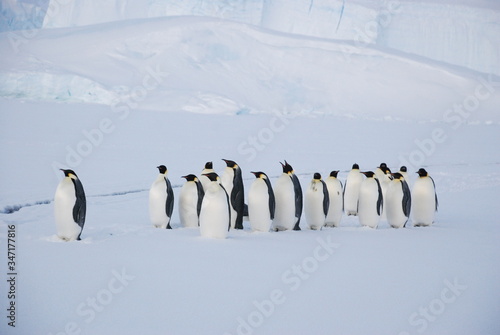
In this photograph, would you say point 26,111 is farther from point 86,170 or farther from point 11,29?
point 11,29

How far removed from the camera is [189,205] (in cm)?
525

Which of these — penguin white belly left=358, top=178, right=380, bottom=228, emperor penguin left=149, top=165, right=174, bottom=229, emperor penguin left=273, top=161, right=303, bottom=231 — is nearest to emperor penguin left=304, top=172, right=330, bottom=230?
emperor penguin left=273, top=161, right=303, bottom=231

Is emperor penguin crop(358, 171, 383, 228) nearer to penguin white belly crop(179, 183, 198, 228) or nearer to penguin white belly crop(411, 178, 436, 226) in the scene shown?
penguin white belly crop(411, 178, 436, 226)

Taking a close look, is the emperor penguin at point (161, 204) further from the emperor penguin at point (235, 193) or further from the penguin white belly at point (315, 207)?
the penguin white belly at point (315, 207)

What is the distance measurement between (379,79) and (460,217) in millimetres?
23555

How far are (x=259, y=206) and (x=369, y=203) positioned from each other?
1042 millimetres

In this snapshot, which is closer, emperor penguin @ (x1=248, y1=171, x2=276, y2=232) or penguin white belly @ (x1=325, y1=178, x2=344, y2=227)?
emperor penguin @ (x1=248, y1=171, x2=276, y2=232)

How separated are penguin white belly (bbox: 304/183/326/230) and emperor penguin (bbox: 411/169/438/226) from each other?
1019 mm

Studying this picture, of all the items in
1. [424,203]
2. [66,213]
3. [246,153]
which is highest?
[246,153]

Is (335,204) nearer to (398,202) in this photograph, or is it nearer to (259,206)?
(398,202)

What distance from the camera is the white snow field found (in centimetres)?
310

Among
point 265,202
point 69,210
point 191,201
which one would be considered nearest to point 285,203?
point 265,202

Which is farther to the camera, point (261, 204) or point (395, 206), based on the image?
point (395, 206)

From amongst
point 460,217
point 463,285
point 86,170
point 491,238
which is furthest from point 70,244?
point 86,170
